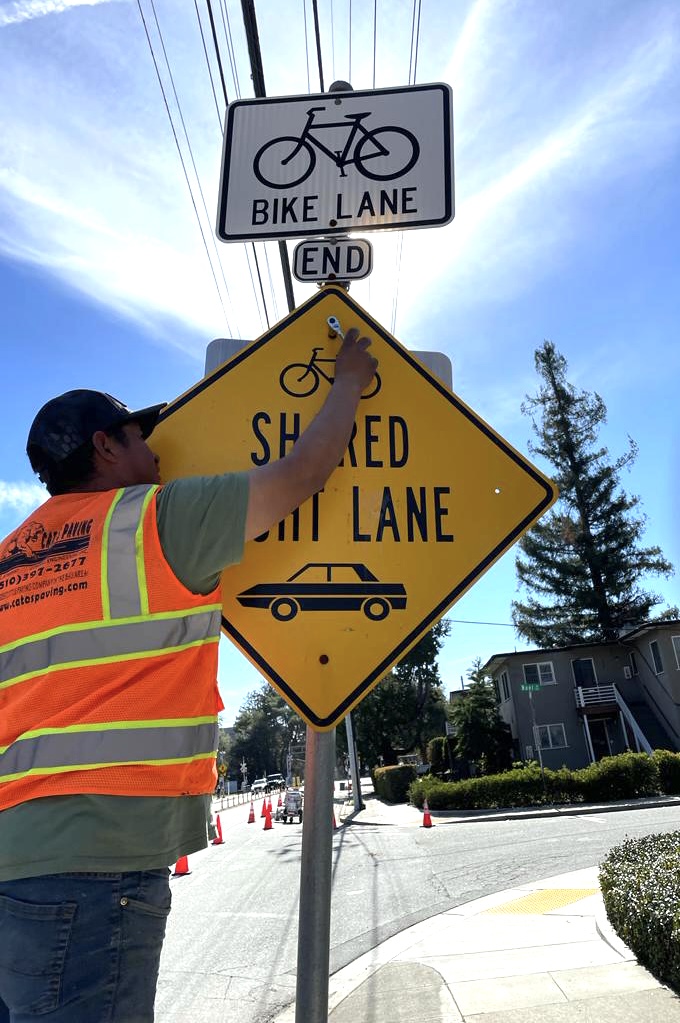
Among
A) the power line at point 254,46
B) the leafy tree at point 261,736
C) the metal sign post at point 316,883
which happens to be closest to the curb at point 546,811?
the power line at point 254,46

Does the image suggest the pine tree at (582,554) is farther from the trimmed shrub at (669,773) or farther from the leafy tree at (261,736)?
the leafy tree at (261,736)

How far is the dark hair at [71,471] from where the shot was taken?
5.38 feet

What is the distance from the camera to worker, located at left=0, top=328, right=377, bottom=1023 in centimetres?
119

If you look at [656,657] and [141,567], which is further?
[656,657]

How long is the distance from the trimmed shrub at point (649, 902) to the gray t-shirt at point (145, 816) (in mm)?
4302

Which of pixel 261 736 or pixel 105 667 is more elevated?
pixel 261 736

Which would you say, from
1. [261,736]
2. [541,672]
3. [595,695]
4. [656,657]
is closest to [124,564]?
[656,657]

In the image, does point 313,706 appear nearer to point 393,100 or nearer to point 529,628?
point 393,100

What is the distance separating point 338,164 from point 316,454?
1.43m

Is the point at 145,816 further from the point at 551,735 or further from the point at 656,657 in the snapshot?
the point at 551,735

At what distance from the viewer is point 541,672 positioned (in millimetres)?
31734

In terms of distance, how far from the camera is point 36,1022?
1139 mm

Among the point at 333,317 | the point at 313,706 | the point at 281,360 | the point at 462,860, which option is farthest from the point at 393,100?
the point at 462,860

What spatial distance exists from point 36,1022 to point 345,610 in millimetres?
1062
